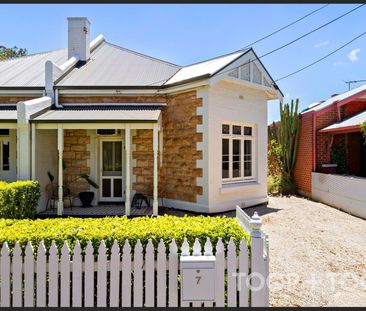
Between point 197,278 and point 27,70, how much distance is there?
1264 centimetres

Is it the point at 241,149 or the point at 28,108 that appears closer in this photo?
the point at 28,108

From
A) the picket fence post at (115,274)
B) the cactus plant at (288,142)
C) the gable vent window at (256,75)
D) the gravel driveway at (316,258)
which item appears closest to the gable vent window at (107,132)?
the gable vent window at (256,75)

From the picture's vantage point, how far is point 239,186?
9445 mm

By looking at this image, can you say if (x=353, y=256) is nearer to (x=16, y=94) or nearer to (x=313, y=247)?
(x=313, y=247)

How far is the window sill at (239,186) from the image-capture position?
8.99m

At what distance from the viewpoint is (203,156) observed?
8.62 metres

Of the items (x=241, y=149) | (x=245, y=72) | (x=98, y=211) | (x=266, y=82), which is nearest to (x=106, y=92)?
(x=98, y=211)

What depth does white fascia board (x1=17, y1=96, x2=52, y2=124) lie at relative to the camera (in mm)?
7695

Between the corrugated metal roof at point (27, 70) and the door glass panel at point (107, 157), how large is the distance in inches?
137

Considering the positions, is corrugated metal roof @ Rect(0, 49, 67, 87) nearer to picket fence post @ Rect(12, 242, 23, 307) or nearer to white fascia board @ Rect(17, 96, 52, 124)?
white fascia board @ Rect(17, 96, 52, 124)

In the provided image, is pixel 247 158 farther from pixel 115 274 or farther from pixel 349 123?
pixel 115 274

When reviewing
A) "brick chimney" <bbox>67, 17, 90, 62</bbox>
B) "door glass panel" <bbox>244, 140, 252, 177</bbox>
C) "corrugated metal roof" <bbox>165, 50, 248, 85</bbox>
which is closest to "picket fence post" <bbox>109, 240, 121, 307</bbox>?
"corrugated metal roof" <bbox>165, 50, 248, 85</bbox>
